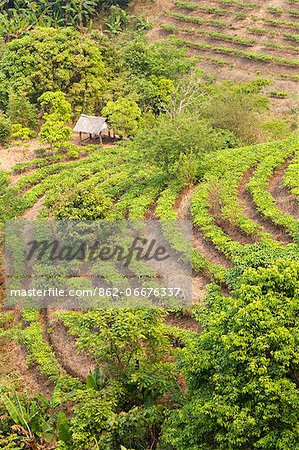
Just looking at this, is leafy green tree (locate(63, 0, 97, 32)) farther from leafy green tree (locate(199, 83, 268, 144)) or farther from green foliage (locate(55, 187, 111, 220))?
green foliage (locate(55, 187, 111, 220))

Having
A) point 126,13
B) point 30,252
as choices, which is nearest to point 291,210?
point 30,252

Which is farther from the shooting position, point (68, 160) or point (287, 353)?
point (68, 160)

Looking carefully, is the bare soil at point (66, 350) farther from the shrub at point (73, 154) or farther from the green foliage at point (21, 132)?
the green foliage at point (21, 132)

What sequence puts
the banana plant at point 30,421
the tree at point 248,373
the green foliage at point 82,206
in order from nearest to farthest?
the tree at point 248,373, the banana plant at point 30,421, the green foliage at point 82,206

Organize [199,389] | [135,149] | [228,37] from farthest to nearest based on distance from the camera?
1. [228,37]
2. [135,149]
3. [199,389]

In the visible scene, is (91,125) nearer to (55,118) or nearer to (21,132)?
(55,118)

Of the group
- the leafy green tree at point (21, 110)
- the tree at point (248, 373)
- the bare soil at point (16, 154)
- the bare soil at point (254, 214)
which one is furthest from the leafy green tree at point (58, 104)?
the tree at point (248, 373)

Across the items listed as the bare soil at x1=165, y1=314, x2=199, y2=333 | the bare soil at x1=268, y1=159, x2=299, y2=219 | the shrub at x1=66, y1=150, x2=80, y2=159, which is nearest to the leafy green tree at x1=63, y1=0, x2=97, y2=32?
the shrub at x1=66, y1=150, x2=80, y2=159

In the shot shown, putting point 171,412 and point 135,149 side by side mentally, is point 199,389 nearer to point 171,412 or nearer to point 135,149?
point 171,412
